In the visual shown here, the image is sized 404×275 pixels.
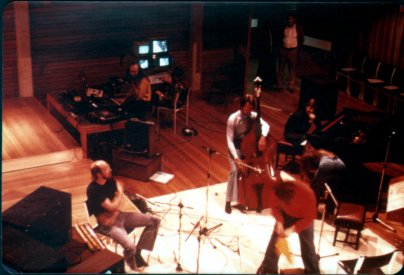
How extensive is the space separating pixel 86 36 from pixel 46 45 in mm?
641

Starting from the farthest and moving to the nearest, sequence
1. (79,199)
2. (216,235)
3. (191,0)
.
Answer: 1. (79,199)
2. (216,235)
3. (191,0)

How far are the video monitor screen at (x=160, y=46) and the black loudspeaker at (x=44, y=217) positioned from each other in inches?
169

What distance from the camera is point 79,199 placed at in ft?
23.6

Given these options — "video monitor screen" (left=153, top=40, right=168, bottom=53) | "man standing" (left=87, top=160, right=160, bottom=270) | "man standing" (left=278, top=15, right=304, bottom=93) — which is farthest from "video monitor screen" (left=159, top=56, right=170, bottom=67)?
"man standing" (left=87, top=160, right=160, bottom=270)

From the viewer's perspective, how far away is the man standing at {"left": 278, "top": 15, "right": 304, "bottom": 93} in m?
8.88

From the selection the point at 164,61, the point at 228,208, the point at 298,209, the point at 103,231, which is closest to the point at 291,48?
the point at 164,61

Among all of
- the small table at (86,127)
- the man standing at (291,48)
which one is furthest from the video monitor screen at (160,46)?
the small table at (86,127)

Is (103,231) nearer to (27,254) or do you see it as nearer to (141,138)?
(27,254)

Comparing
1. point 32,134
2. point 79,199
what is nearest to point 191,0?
point 79,199

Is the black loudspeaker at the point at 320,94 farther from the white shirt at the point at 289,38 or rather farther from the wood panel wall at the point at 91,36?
the wood panel wall at the point at 91,36

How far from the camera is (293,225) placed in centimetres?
613

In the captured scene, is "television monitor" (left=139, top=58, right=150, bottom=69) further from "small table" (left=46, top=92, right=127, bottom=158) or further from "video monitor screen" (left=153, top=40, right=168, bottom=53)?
"small table" (left=46, top=92, right=127, bottom=158)

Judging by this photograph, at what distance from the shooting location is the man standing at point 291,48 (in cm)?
888

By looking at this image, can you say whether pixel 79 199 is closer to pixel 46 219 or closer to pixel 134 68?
pixel 46 219
